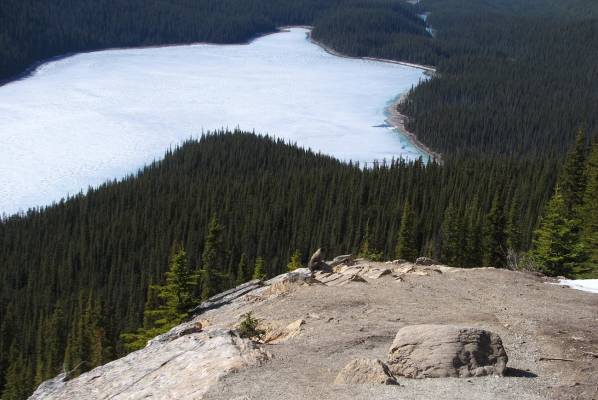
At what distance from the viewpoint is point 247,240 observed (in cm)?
8112

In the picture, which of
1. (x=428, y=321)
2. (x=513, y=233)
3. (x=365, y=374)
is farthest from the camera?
(x=513, y=233)

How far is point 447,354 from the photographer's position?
56.8 feet

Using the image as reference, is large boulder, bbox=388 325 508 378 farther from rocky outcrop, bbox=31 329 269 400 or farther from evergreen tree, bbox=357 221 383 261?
evergreen tree, bbox=357 221 383 261

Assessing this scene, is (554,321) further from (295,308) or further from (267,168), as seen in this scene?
(267,168)

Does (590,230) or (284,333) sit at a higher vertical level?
(284,333)

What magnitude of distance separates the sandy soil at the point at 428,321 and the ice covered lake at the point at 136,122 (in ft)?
278

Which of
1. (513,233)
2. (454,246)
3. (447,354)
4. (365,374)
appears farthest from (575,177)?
(365,374)

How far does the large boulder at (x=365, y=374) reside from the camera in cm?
1680

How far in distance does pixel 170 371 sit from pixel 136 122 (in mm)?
138751

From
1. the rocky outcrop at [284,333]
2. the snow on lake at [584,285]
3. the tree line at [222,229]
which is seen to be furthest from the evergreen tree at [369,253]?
the rocky outcrop at [284,333]

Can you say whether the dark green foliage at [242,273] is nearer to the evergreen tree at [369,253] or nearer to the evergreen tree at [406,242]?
the evergreen tree at [369,253]

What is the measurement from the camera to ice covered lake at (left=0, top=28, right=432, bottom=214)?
11800 cm

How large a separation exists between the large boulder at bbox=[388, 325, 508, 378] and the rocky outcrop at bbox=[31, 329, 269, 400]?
156 inches

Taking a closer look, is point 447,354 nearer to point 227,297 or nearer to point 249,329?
point 249,329
